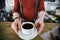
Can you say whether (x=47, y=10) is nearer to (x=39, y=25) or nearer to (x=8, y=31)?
(x=39, y=25)

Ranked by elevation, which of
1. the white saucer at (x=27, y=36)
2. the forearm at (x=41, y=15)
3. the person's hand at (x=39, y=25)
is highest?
the forearm at (x=41, y=15)

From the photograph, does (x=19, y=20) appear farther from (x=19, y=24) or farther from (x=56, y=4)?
(x=56, y=4)

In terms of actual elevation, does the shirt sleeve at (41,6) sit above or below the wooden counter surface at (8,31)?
above

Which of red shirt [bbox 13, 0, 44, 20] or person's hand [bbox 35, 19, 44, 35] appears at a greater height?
red shirt [bbox 13, 0, 44, 20]

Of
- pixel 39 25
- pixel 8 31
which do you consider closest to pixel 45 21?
pixel 39 25

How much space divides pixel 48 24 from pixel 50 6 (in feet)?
0.22

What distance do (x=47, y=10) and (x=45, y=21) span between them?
4cm

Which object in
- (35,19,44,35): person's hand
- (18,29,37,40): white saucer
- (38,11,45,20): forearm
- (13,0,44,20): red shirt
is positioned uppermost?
(13,0,44,20): red shirt

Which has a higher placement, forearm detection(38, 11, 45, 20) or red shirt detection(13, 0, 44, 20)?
red shirt detection(13, 0, 44, 20)

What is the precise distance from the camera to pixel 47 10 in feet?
1.71

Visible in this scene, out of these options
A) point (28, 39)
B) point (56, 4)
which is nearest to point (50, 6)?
point (56, 4)

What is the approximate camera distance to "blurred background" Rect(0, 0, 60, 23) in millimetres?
513

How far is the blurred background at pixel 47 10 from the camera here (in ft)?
1.68

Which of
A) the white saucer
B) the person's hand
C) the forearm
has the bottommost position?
the white saucer
